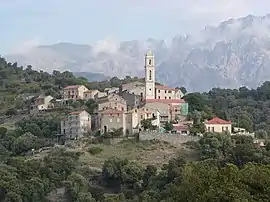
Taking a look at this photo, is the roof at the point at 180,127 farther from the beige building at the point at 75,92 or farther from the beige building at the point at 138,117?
→ the beige building at the point at 75,92

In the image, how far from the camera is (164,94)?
200ft

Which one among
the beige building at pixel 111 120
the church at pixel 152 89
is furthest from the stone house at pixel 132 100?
the beige building at pixel 111 120

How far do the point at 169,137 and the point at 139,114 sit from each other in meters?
3.80

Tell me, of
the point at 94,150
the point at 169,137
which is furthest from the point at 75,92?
the point at 169,137

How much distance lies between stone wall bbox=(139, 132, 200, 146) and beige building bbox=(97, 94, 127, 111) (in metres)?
5.24

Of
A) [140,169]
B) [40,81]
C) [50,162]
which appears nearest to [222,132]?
[140,169]

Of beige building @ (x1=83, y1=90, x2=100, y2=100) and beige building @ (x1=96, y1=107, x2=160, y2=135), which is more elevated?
beige building @ (x1=83, y1=90, x2=100, y2=100)

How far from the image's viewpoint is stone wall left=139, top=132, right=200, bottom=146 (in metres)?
51.5

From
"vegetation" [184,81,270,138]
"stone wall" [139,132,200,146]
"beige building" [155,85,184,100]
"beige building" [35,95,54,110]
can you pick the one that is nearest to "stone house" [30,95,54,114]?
"beige building" [35,95,54,110]

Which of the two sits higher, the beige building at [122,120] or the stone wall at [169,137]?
the beige building at [122,120]

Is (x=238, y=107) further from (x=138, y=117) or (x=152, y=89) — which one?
(x=138, y=117)

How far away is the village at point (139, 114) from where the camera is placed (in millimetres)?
53219

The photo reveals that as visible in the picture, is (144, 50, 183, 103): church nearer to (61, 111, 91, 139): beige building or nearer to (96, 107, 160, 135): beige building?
(96, 107, 160, 135): beige building

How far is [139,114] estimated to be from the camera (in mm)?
54062
